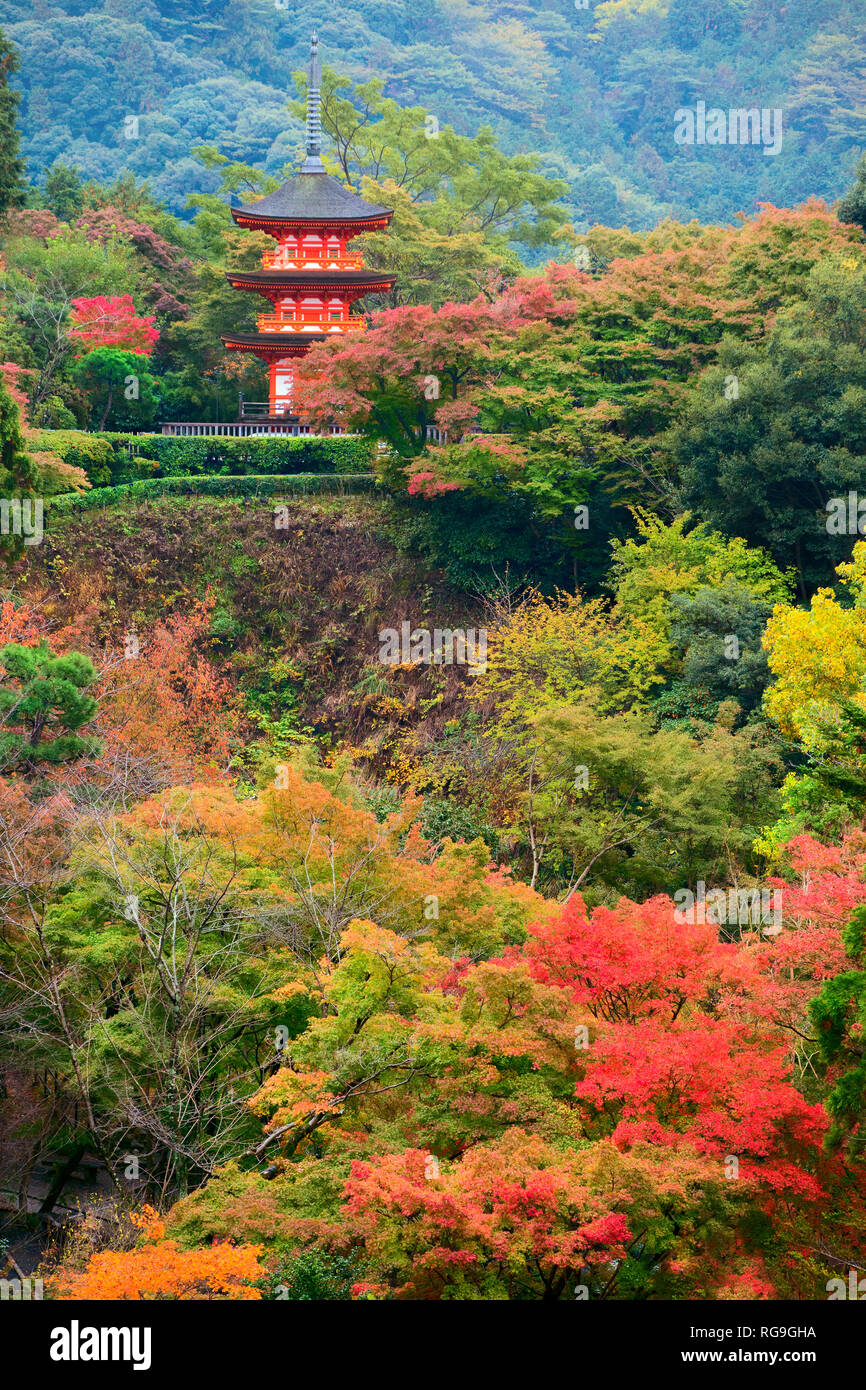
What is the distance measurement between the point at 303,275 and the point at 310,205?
248 centimetres

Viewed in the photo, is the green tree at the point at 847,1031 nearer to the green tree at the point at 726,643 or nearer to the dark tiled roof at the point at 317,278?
the green tree at the point at 726,643

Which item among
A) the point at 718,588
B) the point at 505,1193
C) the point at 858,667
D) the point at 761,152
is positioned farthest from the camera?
the point at 761,152

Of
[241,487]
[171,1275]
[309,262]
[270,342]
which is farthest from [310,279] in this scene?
[171,1275]

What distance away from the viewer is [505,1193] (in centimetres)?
1255

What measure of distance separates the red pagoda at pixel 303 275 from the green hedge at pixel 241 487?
405 centimetres

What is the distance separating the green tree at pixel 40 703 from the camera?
21578 mm

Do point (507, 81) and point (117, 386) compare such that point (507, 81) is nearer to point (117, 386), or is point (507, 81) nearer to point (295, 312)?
point (295, 312)

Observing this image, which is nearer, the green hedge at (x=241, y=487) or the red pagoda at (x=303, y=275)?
the green hedge at (x=241, y=487)

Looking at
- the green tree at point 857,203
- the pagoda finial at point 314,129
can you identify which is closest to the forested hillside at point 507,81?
the pagoda finial at point 314,129

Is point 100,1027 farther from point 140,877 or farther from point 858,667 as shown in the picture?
point 858,667

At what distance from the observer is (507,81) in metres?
102

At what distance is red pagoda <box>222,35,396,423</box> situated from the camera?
40231mm

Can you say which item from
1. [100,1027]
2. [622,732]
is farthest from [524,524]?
[100,1027]
